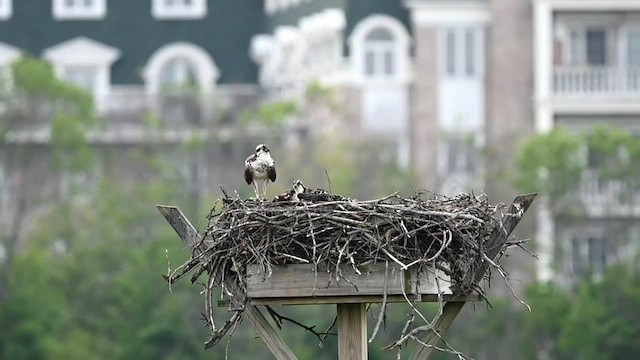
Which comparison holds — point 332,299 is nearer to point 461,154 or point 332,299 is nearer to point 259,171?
point 259,171

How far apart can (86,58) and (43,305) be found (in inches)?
801

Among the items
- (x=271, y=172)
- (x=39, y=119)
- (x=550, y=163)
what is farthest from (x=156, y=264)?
(x=271, y=172)

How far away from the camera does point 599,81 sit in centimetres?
7031

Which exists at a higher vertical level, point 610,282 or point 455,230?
point 455,230

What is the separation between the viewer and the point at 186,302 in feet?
197

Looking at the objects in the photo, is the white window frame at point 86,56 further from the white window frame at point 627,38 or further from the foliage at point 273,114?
the white window frame at point 627,38

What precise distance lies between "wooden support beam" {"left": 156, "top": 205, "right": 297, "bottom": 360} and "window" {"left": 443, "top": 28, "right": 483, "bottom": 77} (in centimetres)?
5719

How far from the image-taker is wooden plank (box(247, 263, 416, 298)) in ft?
48.0

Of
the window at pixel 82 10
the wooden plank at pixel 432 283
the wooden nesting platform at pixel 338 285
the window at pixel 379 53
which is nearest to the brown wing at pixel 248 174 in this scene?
the wooden nesting platform at pixel 338 285

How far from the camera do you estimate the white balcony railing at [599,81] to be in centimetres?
7031

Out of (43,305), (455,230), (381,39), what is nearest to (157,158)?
(381,39)

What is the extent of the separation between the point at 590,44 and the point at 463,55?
330cm

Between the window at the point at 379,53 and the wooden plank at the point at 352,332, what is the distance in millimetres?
57907

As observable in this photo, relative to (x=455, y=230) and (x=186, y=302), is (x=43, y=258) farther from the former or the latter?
(x=455, y=230)
